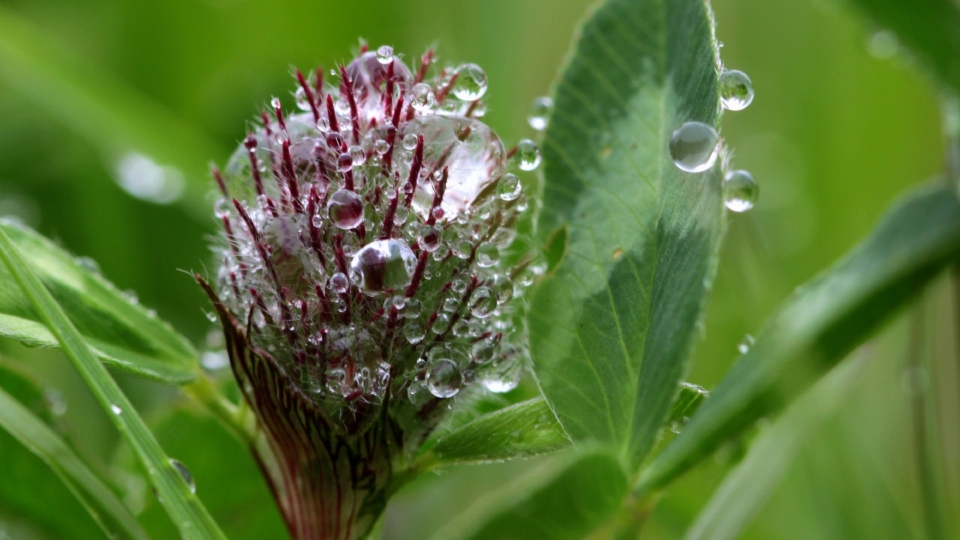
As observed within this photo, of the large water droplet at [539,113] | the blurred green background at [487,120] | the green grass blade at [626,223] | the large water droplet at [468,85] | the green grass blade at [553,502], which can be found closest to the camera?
the green grass blade at [553,502]

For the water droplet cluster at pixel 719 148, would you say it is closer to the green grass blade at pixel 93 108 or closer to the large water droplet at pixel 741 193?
the large water droplet at pixel 741 193

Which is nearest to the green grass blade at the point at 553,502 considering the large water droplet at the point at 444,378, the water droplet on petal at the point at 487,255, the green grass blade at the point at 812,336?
the green grass blade at the point at 812,336

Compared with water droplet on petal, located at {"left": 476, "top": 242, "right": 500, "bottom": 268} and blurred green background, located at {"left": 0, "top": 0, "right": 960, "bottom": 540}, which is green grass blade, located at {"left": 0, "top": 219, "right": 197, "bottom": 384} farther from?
water droplet on petal, located at {"left": 476, "top": 242, "right": 500, "bottom": 268}

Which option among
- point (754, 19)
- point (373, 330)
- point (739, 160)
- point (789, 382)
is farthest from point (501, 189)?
point (754, 19)

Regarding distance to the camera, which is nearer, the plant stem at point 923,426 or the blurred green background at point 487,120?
the plant stem at point 923,426

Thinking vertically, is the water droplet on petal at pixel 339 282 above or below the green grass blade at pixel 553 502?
above

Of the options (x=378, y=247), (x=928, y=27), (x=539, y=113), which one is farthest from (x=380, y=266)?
(x=928, y=27)
